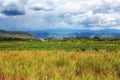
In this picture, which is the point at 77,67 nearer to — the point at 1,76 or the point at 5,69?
the point at 5,69

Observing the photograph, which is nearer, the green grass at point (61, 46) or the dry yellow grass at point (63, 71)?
the dry yellow grass at point (63, 71)

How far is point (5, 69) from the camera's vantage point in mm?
10836

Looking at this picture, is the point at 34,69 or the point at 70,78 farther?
the point at 34,69

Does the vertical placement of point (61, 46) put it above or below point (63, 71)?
below

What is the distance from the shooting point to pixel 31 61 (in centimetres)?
1313

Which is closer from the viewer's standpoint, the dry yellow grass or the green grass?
the dry yellow grass

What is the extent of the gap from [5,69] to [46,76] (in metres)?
2.05

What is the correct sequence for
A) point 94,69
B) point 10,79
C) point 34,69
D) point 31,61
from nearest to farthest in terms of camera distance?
point 10,79 → point 34,69 → point 94,69 → point 31,61

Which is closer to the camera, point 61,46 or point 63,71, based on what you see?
point 63,71

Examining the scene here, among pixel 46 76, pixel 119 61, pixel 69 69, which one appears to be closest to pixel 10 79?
pixel 46 76

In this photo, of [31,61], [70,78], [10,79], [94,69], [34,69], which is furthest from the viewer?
[31,61]

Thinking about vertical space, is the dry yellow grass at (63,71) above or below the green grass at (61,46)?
above

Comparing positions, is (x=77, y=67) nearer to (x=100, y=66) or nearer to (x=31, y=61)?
(x=100, y=66)

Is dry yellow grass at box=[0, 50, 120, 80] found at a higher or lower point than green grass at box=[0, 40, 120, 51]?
higher
